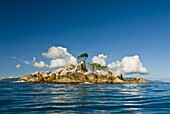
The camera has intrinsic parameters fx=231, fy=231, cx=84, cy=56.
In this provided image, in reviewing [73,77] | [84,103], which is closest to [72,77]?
[73,77]

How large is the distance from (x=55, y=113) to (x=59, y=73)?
377 feet

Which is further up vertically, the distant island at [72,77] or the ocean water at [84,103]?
the distant island at [72,77]

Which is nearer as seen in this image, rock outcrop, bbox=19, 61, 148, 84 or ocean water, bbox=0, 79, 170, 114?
ocean water, bbox=0, 79, 170, 114

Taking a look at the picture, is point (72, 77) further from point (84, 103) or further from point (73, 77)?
point (84, 103)

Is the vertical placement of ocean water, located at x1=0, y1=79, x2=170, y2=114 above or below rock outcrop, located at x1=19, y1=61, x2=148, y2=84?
below

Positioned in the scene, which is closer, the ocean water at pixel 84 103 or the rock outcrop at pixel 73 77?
the ocean water at pixel 84 103

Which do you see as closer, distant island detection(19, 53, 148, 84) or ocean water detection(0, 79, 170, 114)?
ocean water detection(0, 79, 170, 114)

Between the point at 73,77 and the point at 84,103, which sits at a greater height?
the point at 73,77

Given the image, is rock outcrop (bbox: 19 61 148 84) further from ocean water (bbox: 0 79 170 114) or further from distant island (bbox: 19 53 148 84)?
ocean water (bbox: 0 79 170 114)

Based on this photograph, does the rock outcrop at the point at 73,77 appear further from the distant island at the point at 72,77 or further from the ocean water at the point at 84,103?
the ocean water at the point at 84,103

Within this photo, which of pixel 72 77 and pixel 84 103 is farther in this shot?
pixel 72 77

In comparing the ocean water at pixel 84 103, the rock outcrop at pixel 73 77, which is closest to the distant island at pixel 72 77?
the rock outcrop at pixel 73 77

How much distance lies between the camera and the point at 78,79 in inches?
4931

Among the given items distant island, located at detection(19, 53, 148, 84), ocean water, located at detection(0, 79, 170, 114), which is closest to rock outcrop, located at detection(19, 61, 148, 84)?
distant island, located at detection(19, 53, 148, 84)
